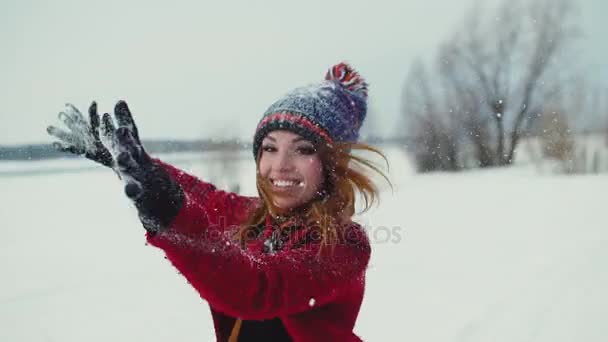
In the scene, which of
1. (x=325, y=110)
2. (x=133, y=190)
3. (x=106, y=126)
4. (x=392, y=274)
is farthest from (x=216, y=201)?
(x=392, y=274)

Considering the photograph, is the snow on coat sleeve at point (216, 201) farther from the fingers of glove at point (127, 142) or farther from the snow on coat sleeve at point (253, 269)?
the fingers of glove at point (127, 142)

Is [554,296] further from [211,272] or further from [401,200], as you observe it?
[401,200]

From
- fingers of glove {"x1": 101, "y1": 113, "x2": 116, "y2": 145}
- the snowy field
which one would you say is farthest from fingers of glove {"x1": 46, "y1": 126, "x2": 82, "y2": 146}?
the snowy field

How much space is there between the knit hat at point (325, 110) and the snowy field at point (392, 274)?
62 centimetres

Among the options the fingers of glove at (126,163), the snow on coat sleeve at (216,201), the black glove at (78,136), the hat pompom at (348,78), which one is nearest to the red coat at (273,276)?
the fingers of glove at (126,163)

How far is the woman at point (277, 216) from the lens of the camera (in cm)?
80

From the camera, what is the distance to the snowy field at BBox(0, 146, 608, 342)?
3441 millimetres

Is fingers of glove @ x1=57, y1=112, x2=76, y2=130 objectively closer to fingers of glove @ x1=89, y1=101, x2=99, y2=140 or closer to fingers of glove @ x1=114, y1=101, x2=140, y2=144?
fingers of glove @ x1=89, y1=101, x2=99, y2=140

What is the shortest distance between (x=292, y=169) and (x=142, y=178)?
0.70 meters

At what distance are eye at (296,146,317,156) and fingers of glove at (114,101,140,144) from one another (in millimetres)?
680

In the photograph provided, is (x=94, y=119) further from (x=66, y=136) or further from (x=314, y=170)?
(x=314, y=170)

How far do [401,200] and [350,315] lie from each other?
8.88 metres

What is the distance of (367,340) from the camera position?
3393mm

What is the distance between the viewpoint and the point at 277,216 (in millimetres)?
1498
